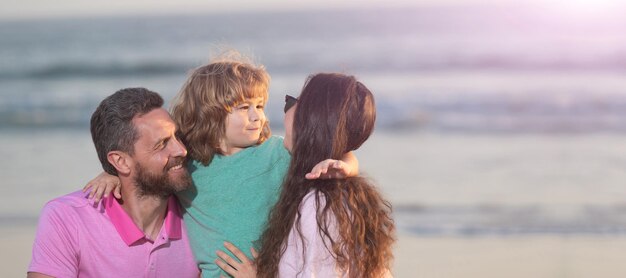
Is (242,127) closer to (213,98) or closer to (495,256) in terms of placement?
(213,98)

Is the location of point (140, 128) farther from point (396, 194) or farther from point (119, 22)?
point (119, 22)

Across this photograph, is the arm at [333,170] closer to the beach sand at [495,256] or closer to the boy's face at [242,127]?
the boy's face at [242,127]

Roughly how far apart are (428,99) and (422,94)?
355mm

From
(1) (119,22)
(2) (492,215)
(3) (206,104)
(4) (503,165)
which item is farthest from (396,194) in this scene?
(1) (119,22)

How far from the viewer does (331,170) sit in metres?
2.98

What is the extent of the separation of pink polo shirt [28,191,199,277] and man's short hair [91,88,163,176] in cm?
20

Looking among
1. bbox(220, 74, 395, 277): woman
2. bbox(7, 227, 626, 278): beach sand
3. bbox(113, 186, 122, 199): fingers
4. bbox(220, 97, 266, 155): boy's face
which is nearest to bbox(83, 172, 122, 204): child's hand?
bbox(113, 186, 122, 199): fingers

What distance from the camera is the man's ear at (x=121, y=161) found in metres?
3.43

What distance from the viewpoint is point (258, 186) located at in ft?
11.4

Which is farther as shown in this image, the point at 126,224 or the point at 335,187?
the point at 126,224

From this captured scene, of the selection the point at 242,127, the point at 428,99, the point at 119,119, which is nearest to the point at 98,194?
the point at 119,119

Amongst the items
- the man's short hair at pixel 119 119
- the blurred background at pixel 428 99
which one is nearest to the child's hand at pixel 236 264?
the man's short hair at pixel 119 119

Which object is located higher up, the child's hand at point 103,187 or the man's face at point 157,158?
the man's face at point 157,158

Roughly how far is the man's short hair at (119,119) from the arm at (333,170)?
79 centimetres
